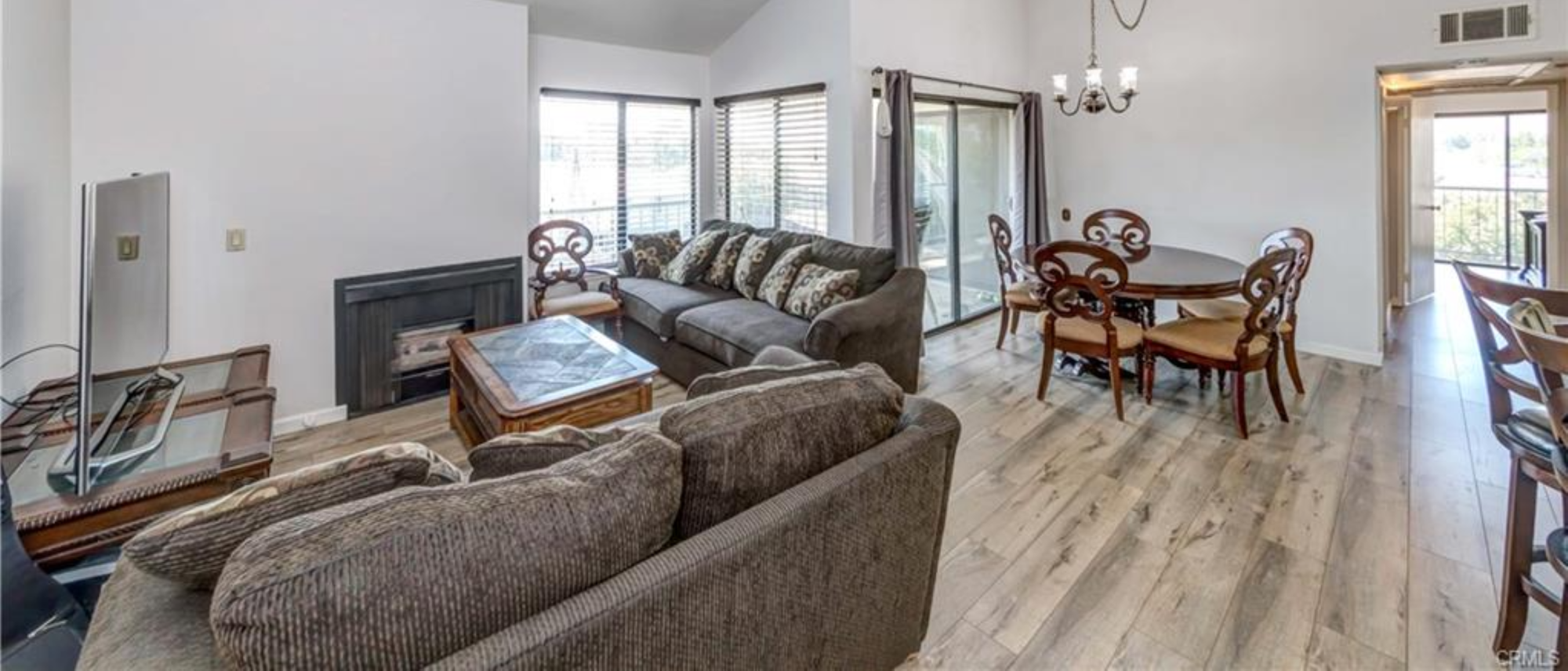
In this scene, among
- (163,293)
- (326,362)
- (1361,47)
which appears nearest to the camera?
(163,293)

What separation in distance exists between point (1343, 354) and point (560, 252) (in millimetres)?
5659

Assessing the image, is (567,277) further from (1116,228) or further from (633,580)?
(1116,228)

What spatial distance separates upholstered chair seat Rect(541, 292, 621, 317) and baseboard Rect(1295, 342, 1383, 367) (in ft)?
16.6

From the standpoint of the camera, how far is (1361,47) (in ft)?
14.5

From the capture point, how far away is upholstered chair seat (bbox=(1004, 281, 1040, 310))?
472cm

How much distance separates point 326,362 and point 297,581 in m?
3.50

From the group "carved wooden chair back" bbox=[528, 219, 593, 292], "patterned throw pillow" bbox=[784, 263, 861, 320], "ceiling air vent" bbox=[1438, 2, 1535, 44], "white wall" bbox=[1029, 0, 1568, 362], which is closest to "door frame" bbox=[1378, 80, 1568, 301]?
"white wall" bbox=[1029, 0, 1568, 362]

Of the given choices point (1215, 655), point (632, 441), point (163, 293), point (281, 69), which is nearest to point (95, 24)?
point (281, 69)

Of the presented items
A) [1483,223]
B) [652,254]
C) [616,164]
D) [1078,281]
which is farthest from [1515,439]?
[1483,223]

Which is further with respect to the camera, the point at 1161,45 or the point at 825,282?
the point at 1161,45

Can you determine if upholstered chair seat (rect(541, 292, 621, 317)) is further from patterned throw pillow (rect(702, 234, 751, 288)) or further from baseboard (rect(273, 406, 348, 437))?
baseboard (rect(273, 406, 348, 437))

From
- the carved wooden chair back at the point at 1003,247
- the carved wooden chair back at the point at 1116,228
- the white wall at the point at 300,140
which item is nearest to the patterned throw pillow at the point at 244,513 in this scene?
the white wall at the point at 300,140

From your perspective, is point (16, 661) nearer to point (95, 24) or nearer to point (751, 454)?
point (751, 454)

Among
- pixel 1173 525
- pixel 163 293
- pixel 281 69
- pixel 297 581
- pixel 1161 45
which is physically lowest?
pixel 1173 525
